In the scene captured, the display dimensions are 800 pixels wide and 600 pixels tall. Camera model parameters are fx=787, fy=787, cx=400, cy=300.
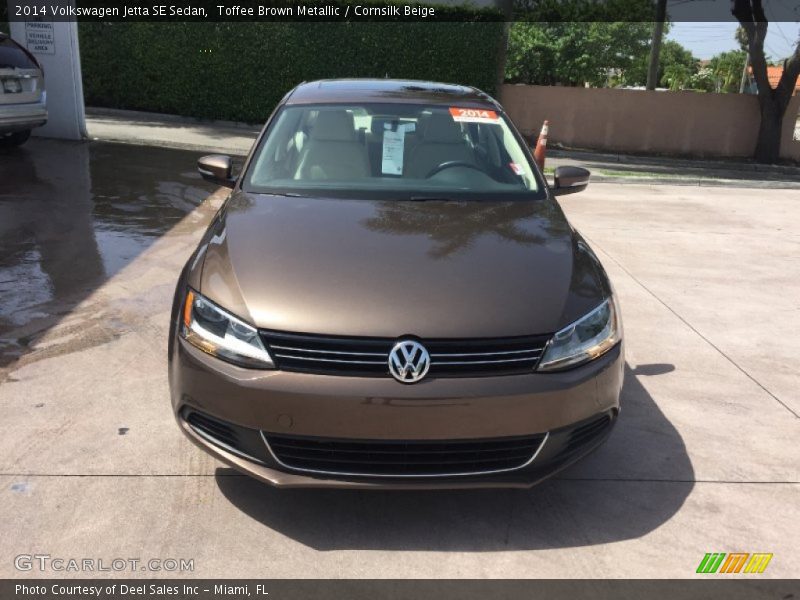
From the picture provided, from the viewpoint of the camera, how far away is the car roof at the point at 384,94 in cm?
462

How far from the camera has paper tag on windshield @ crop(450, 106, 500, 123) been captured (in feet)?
15.0

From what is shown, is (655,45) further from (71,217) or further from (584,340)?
(584,340)

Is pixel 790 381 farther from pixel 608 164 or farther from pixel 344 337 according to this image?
pixel 608 164

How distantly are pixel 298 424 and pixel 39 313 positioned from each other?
324cm

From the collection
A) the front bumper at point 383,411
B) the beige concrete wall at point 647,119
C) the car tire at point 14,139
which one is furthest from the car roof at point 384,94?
the beige concrete wall at point 647,119

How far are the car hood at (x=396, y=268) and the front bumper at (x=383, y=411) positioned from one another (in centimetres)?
19

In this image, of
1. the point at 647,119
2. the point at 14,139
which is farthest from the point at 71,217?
the point at 647,119

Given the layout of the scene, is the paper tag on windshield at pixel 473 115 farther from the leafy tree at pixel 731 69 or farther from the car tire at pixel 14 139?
the leafy tree at pixel 731 69

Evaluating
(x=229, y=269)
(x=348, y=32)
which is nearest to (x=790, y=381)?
(x=229, y=269)

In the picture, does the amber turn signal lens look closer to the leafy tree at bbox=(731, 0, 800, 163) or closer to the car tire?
the car tire

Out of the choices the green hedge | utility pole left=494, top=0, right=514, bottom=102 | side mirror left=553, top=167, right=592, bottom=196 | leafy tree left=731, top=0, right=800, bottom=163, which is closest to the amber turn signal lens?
side mirror left=553, top=167, right=592, bottom=196

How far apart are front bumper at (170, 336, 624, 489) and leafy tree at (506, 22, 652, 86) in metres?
29.9

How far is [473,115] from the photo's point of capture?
4.62m

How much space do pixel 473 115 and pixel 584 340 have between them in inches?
81.3
